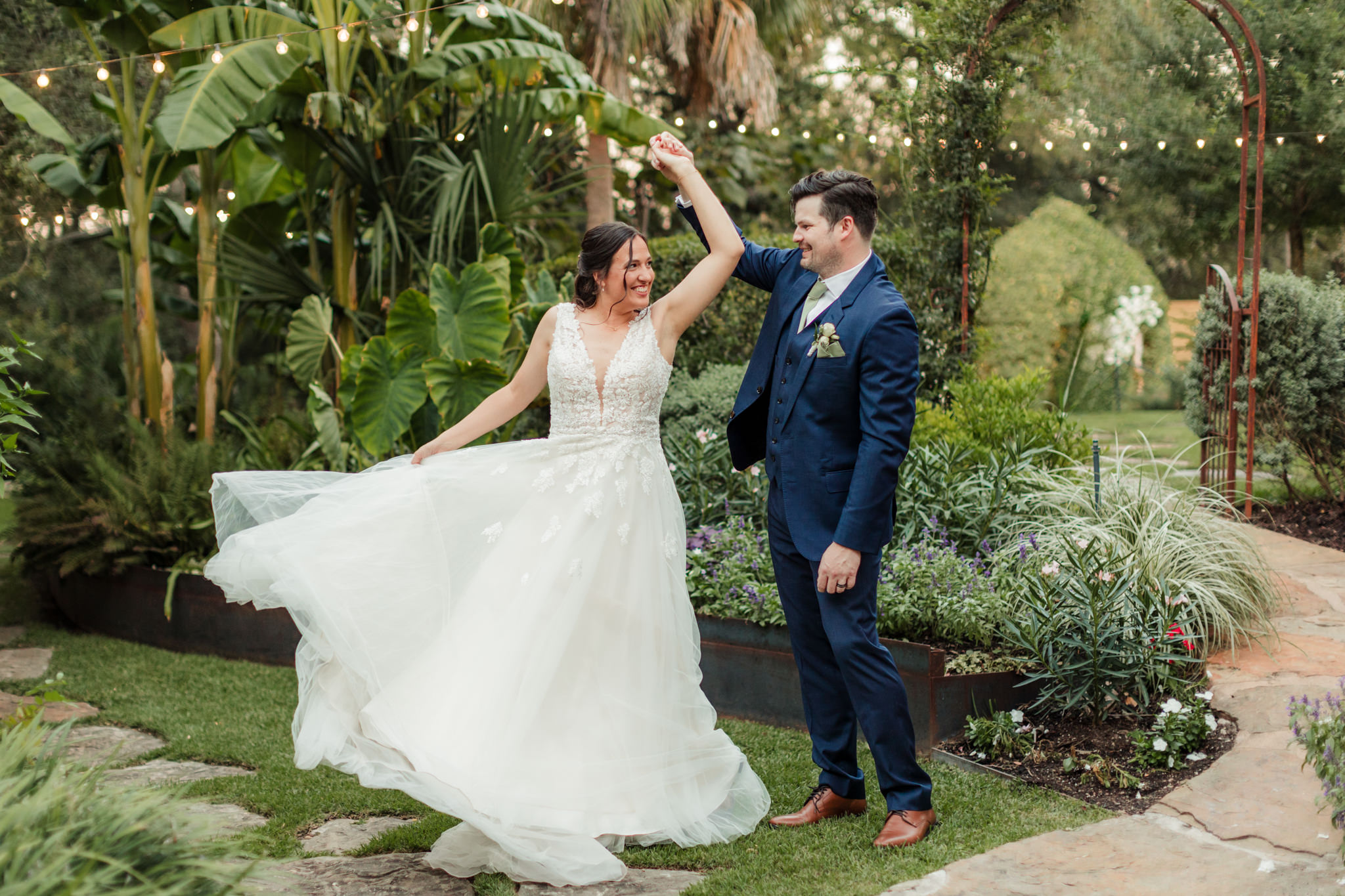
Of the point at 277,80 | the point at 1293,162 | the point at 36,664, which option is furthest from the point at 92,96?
the point at 1293,162

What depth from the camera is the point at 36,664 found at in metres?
6.04

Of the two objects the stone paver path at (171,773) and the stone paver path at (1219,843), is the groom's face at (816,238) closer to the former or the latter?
the stone paver path at (1219,843)

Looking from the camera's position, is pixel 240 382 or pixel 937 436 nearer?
pixel 937 436

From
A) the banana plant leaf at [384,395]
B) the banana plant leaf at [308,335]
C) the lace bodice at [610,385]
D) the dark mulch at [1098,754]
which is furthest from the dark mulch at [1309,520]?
the banana plant leaf at [308,335]

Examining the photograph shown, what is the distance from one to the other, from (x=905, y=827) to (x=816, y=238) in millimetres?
1964

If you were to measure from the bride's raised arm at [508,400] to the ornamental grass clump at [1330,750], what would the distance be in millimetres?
2628

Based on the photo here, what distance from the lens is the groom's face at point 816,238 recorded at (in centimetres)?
331

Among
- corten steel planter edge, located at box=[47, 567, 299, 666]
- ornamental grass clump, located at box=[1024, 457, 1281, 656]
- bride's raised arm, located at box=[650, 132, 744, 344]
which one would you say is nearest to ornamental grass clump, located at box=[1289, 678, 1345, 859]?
ornamental grass clump, located at box=[1024, 457, 1281, 656]

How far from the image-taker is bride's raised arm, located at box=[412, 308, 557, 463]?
3.69 m

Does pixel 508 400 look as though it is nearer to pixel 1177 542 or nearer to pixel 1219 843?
pixel 1219 843

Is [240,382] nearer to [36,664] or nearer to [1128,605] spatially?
[36,664]

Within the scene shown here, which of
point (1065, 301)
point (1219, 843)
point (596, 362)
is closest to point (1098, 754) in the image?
point (1219, 843)

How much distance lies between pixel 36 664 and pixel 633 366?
471cm

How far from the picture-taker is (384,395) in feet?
21.0
